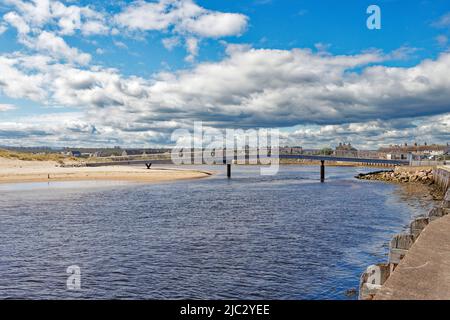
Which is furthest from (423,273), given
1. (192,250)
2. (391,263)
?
(192,250)

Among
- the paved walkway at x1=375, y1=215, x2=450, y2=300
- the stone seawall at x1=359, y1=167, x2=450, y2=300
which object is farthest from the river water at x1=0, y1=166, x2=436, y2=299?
the paved walkway at x1=375, y1=215, x2=450, y2=300

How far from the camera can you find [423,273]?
10344 millimetres

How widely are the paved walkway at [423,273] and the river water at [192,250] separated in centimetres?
388

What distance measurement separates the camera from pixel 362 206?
4531 centimetres

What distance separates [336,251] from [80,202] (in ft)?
112

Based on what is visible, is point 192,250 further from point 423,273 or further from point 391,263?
point 423,273

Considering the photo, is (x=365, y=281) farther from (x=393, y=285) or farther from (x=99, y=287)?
(x=99, y=287)

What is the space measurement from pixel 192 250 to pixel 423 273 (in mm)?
14508

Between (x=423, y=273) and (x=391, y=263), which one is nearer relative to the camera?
(x=423, y=273)

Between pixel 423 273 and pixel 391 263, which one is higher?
pixel 423 273

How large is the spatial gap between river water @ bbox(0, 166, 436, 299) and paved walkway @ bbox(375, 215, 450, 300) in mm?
3885

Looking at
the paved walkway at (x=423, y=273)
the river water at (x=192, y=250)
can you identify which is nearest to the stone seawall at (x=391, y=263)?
the paved walkway at (x=423, y=273)
